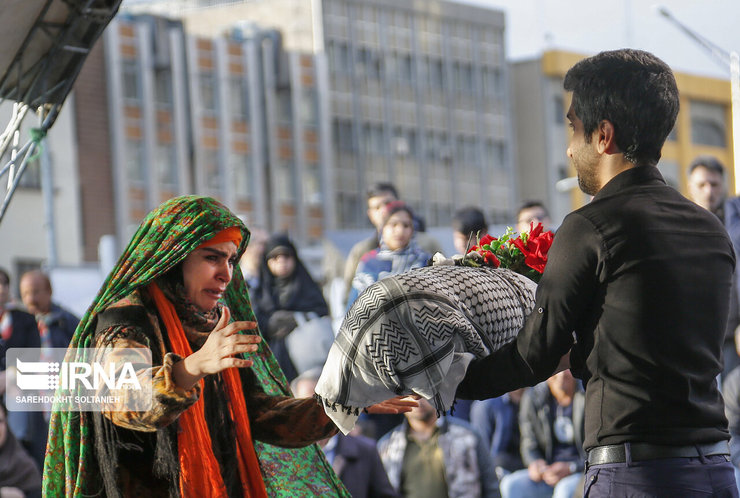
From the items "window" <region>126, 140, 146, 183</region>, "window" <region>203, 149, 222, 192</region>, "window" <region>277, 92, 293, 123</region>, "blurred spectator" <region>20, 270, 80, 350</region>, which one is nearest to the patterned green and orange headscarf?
"blurred spectator" <region>20, 270, 80, 350</region>

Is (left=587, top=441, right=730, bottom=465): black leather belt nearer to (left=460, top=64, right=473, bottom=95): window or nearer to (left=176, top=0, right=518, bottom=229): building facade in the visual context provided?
(left=176, top=0, right=518, bottom=229): building facade

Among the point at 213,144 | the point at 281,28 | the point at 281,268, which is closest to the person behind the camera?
the point at 281,268

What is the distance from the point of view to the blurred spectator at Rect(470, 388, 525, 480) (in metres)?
10.0

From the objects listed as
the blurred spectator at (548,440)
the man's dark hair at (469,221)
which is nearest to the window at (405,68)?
the man's dark hair at (469,221)

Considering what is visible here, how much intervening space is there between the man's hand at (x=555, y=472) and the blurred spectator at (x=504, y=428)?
509 mm

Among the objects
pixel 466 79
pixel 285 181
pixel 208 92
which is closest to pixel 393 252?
pixel 208 92

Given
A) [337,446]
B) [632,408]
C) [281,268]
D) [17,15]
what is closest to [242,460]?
[632,408]

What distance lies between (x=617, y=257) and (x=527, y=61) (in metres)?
61.8

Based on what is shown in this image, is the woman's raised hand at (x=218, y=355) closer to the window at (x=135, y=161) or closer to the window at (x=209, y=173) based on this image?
the window at (x=135, y=161)

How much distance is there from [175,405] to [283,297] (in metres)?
6.11

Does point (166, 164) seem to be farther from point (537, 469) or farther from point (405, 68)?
point (537, 469)

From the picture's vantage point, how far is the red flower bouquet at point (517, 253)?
4.32 metres

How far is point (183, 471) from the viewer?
15.3 ft

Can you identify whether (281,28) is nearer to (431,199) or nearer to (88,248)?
(431,199)
